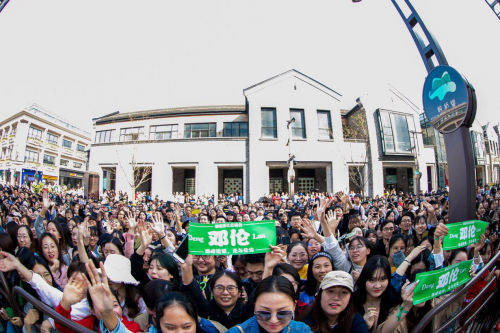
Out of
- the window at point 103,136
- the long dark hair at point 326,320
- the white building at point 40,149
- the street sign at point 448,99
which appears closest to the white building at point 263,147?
the window at point 103,136

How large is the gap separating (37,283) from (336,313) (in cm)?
302

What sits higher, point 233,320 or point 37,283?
point 37,283

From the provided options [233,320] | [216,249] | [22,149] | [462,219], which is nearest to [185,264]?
[216,249]

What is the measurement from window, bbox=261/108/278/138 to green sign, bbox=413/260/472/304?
77.4ft

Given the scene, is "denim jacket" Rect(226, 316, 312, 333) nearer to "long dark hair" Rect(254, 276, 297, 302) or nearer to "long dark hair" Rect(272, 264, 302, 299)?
"long dark hair" Rect(254, 276, 297, 302)

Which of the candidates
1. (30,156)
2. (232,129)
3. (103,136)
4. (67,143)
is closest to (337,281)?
(232,129)

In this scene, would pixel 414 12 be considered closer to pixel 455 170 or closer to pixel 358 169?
pixel 455 170

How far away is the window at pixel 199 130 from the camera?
28.8 m

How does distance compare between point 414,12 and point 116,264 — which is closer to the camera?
point 116,264

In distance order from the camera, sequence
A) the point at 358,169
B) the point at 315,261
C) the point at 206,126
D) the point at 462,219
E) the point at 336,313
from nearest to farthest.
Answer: the point at 336,313, the point at 315,261, the point at 462,219, the point at 358,169, the point at 206,126

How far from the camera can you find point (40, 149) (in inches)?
2147

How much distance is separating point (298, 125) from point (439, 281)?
24.7 metres

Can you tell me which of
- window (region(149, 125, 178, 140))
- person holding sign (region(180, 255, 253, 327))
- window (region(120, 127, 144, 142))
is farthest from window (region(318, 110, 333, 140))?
person holding sign (region(180, 255, 253, 327))

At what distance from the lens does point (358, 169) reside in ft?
88.3
